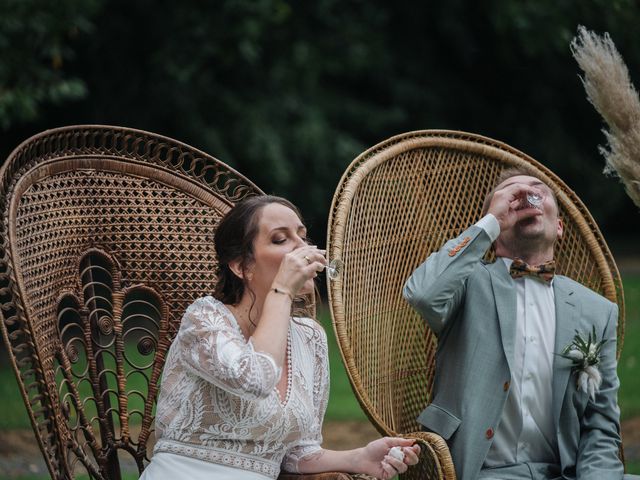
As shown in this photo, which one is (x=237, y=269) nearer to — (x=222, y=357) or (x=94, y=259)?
(x=222, y=357)

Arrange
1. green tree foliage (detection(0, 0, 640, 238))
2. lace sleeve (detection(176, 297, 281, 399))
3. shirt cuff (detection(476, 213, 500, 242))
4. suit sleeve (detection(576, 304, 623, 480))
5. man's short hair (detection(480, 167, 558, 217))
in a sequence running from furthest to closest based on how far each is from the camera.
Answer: green tree foliage (detection(0, 0, 640, 238)), man's short hair (detection(480, 167, 558, 217)), shirt cuff (detection(476, 213, 500, 242)), suit sleeve (detection(576, 304, 623, 480)), lace sleeve (detection(176, 297, 281, 399))

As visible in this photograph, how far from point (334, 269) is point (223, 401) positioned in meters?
0.60

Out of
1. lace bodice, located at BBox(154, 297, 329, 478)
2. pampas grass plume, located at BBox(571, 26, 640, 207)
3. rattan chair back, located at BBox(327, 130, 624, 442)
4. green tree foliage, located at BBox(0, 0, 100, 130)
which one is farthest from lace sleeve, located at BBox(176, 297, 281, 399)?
green tree foliage, located at BBox(0, 0, 100, 130)

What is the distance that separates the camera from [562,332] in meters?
3.18

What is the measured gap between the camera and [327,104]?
37.7 feet

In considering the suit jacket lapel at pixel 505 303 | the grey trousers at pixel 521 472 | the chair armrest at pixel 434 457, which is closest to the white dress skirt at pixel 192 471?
the chair armrest at pixel 434 457

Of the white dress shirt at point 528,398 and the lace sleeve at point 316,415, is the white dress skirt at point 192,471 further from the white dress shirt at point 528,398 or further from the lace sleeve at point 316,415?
the white dress shirt at point 528,398

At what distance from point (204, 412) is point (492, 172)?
165cm

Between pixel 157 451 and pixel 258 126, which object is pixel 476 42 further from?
pixel 157 451

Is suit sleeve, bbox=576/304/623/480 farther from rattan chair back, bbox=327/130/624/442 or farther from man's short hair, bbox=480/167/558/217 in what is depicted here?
man's short hair, bbox=480/167/558/217

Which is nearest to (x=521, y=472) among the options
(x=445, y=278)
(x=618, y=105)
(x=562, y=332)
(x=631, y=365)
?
(x=562, y=332)

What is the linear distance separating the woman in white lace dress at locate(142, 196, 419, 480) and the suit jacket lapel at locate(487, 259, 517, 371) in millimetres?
515

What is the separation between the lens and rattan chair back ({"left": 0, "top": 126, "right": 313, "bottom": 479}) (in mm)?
2771

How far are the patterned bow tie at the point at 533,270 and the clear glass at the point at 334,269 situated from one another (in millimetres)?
590
